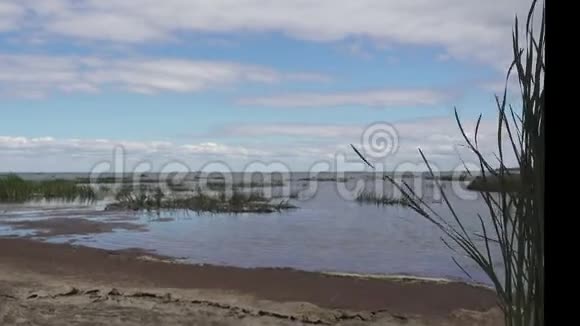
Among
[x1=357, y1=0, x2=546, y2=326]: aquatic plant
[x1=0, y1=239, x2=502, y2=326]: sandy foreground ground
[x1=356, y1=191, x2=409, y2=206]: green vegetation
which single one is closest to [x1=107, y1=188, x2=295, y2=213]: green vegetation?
[x1=356, y1=191, x2=409, y2=206]: green vegetation

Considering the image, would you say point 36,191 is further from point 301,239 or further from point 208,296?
point 208,296

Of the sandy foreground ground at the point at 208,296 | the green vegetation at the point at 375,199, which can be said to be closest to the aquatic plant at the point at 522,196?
the sandy foreground ground at the point at 208,296

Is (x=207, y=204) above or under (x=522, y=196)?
under

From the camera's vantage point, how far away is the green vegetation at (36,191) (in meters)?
20.2

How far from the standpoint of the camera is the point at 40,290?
5.08 metres

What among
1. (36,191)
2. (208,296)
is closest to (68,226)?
(208,296)

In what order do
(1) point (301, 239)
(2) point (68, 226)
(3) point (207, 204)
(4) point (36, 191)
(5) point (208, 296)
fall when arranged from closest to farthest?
(5) point (208, 296), (1) point (301, 239), (2) point (68, 226), (3) point (207, 204), (4) point (36, 191)

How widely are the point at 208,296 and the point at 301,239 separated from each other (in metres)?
4.78

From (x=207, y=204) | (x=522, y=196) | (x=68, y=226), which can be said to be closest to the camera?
(x=522, y=196)

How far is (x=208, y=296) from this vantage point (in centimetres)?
529

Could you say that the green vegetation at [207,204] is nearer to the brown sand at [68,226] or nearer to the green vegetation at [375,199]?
the green vegetation at [375,199]

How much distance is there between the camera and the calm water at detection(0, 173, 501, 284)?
7383mm
